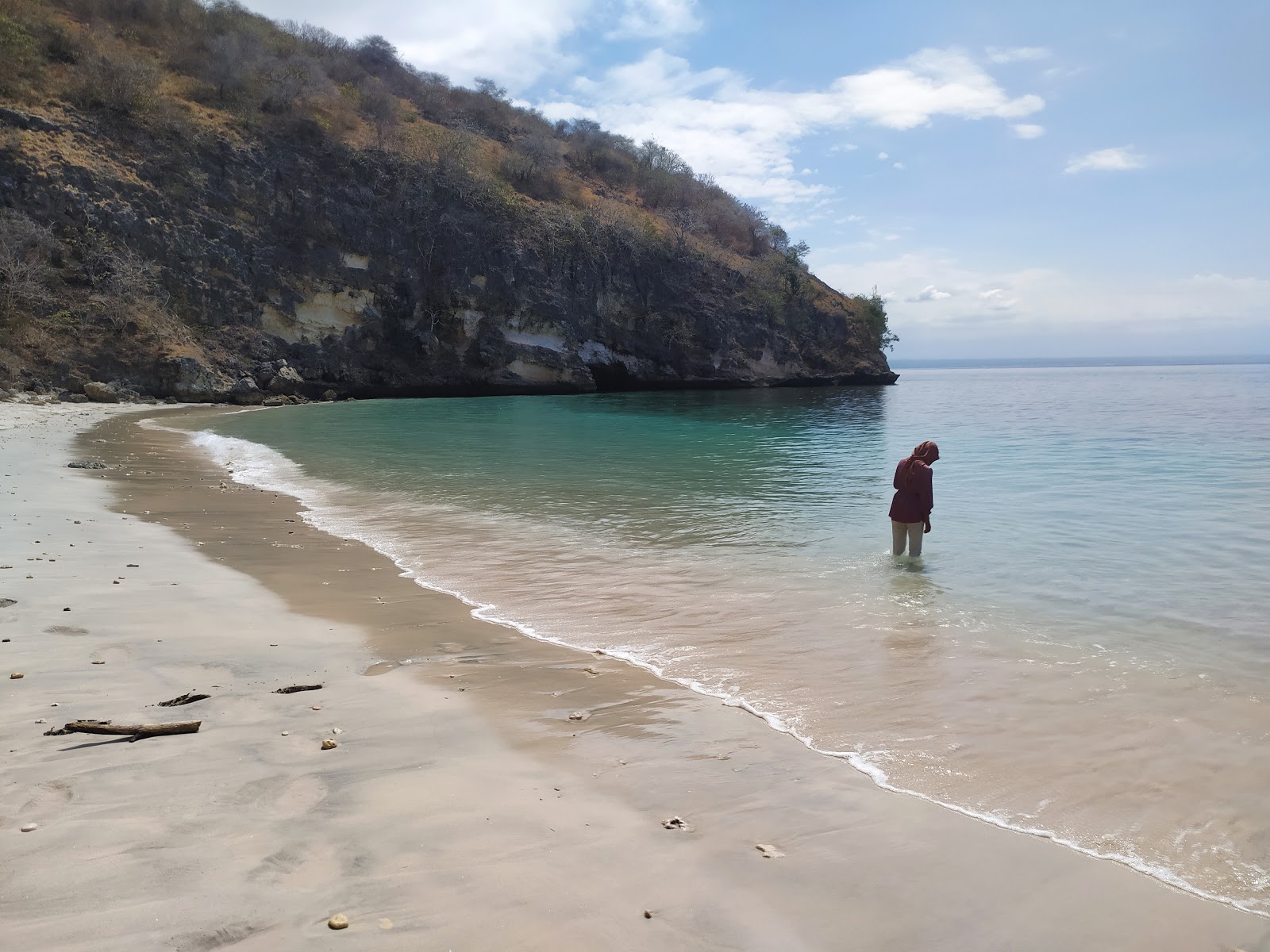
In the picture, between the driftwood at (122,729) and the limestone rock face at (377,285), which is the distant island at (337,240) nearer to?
the limestone rock face at (377,285)

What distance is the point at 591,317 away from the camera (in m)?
50.6

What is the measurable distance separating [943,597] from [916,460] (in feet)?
6.59

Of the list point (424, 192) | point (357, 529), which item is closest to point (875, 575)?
point (357, 529)

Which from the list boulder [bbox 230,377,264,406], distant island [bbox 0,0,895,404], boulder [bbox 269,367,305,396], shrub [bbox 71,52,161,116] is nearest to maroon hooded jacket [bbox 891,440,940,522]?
distant island [bbox 0,0,895,404]

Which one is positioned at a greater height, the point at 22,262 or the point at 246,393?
the point at 22,262

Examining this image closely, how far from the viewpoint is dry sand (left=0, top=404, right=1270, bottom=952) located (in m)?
2.32

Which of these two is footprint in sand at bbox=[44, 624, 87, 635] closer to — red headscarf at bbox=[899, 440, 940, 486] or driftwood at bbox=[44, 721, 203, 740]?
driftwood at bbox=[44, 721, 203, 740]

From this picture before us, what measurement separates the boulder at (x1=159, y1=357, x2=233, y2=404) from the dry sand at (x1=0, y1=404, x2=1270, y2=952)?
33.1 m

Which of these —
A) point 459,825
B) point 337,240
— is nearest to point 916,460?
point 459,825

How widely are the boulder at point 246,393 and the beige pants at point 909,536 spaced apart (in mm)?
35077

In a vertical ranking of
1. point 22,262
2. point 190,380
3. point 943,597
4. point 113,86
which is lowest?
point 943,597

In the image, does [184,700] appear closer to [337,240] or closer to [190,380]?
[190,380]

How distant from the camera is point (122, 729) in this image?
3387 mm

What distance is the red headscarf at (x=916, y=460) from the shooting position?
8383mm
